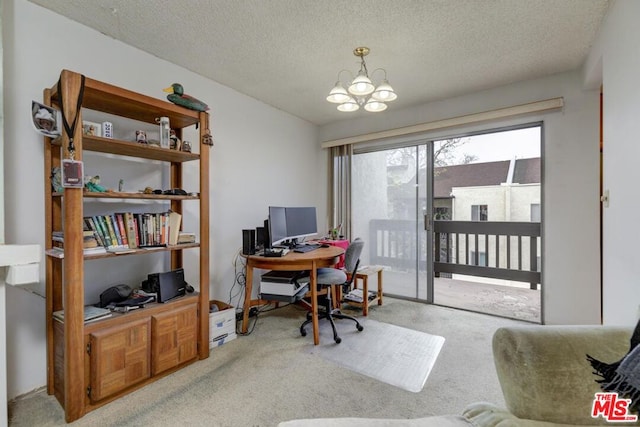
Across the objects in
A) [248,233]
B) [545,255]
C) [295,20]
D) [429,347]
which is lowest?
[429,347]

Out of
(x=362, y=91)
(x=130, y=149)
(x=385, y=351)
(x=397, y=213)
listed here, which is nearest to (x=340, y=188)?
(x=397, y=213)

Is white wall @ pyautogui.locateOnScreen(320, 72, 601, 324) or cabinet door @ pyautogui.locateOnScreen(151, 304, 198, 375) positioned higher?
white wall @ pyautogui.locateOnScreen(320, 72, 601, 324)

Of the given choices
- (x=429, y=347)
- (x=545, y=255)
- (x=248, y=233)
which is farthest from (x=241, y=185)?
(x=545, y=255)

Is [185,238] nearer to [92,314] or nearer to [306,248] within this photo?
[92,314]

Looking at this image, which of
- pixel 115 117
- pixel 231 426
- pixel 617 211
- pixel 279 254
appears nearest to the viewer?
→ pixel 231 426

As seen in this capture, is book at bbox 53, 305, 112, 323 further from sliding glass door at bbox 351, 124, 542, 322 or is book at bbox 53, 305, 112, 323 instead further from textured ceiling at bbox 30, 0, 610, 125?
sliding glass door at bbox 351, 124, 542, 322

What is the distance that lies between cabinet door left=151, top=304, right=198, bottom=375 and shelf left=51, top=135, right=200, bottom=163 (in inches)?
44.9

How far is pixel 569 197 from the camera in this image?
106 inches

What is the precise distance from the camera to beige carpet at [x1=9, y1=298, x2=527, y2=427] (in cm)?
156

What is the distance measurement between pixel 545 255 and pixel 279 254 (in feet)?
8.69

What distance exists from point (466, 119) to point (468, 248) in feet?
5.13

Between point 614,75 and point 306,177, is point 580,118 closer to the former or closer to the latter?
point 614,75

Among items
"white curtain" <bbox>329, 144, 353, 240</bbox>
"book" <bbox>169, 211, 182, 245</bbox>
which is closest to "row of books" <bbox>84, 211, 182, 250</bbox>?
"book" <bbox>169, 211, 182, 245</bbox>

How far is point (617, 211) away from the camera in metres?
1.68
